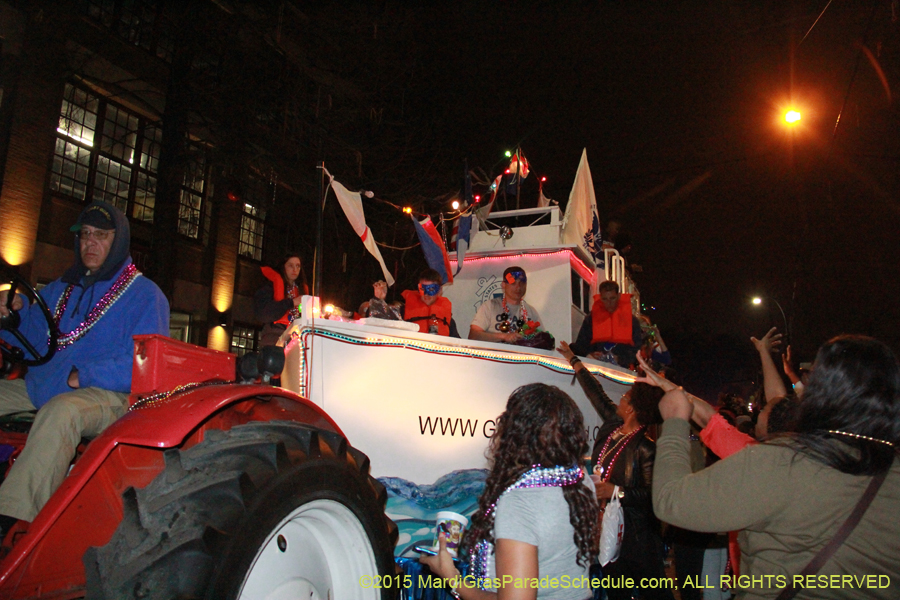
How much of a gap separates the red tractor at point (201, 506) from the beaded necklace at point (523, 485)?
418mm

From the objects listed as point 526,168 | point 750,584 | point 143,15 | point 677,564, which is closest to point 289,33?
point 143,15

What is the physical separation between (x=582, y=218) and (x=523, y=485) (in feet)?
23.8

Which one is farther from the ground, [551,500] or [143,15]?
[143,15]

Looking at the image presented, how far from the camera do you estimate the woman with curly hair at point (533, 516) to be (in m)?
2.21

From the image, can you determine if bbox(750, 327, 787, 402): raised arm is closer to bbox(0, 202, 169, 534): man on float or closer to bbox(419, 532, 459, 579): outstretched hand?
bbox(419, 532, 459, 579): outstretched hand

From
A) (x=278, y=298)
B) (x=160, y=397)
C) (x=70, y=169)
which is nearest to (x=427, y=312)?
(x=278, y=298)

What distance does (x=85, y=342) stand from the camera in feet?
9.75

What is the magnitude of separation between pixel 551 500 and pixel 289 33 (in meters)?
14.7

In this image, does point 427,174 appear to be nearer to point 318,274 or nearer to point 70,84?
point 70,84

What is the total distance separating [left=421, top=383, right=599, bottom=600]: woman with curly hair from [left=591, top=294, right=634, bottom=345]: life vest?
17.0 feet

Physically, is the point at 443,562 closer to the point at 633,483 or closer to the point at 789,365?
the point at 633,483

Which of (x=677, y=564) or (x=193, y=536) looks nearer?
(x=193, y=536)

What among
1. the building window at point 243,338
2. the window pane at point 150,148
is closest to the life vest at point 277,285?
the window pane at point 150,148

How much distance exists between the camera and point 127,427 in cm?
225
